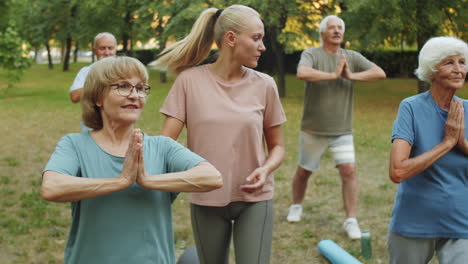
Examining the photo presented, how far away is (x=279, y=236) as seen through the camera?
5.85 metres

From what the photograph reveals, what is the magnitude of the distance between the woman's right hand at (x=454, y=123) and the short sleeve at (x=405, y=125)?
0.19m

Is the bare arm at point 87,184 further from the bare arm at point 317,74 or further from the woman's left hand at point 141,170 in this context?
the bare arm at point 317,74

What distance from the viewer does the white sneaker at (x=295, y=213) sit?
6270mm

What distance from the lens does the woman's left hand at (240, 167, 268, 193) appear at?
3119 millimetres

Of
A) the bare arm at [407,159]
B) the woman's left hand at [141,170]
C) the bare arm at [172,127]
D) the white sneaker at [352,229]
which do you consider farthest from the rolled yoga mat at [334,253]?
the woman's left hand at [141,170]

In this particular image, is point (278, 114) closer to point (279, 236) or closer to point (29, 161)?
point (279, 236)

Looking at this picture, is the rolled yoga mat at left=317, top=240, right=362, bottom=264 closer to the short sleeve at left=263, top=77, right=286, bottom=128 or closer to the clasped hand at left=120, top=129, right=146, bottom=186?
the short sleeve at left=263, top=77, right=286, bottom=128

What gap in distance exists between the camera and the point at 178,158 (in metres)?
2.44

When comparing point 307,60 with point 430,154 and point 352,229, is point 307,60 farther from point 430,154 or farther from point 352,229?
point 430,154

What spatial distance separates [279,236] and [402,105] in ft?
9.84

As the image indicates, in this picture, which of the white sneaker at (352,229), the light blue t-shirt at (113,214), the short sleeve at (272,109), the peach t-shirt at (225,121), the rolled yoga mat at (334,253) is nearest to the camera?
the light blue t-shirt at (113,214)

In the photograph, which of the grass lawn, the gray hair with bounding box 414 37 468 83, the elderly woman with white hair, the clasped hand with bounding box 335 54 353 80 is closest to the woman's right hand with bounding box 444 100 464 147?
the elderly woman with white hair

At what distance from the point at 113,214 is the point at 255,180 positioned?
3.57ft

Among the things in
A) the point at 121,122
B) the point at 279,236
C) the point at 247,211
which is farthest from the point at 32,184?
the point at 121,122
